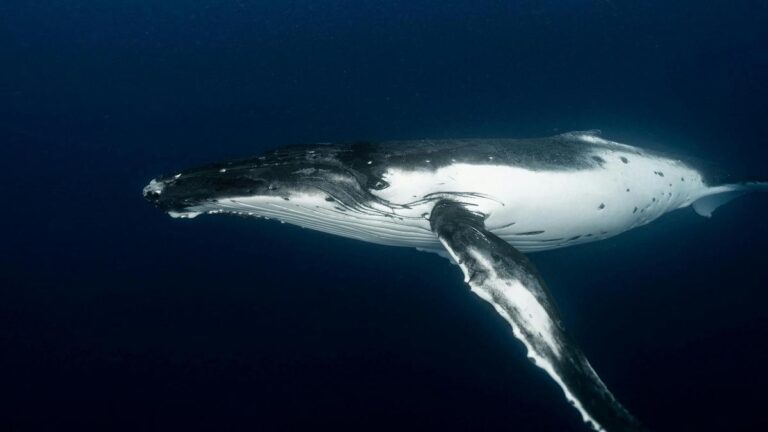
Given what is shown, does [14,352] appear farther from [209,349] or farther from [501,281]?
[501,281]

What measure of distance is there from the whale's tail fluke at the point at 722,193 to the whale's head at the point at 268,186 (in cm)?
740

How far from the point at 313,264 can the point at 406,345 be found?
4.96 m

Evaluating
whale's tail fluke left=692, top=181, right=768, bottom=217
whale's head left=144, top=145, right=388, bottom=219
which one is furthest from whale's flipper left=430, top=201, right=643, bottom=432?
whale's tail fluke left=692, top=181, right=768, bottom=217

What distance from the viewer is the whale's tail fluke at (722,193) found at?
7.88 metres

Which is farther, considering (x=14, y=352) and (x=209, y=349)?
(x=14, y=352)

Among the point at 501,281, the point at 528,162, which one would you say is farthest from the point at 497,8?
the point at 501,281

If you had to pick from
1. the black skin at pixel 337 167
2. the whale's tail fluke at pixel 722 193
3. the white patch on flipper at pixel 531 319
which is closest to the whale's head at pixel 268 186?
the black skin at pixel 337 167

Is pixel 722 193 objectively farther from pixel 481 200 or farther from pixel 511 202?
pixel 481 200

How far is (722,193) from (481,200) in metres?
6.62

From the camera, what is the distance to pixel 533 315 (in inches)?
117

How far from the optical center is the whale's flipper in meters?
2.62

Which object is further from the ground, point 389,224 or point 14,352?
point 14,352

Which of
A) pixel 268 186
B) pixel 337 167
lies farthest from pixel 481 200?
pixel 268 186

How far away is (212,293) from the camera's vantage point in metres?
15.2
